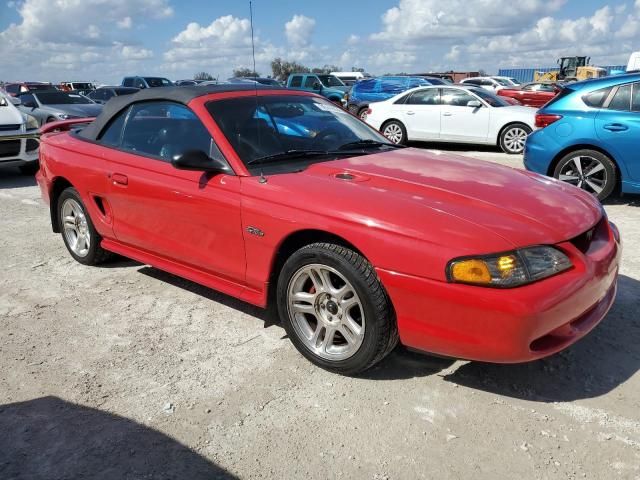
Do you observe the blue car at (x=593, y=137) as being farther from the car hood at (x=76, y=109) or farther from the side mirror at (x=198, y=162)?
the car hood at (x=76, y=109)

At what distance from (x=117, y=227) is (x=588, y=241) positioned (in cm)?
315

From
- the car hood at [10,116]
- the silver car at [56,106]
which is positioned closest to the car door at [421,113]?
the silver car at [56,106]

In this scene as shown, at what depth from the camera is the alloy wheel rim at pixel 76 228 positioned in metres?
4.62

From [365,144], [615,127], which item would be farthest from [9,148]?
[615,127]

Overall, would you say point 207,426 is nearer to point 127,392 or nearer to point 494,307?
point 127,392

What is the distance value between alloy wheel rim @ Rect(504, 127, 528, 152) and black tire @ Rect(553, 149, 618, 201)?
16.0 ft

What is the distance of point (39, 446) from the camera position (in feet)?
8.14

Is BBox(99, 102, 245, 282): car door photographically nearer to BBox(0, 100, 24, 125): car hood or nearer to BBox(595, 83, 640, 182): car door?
BBox(595, 83, 640, 182): car door

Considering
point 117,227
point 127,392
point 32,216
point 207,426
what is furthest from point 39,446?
point 32,216

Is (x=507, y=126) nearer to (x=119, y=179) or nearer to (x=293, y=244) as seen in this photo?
(x=119, y=179)

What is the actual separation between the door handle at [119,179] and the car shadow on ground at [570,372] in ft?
8.22

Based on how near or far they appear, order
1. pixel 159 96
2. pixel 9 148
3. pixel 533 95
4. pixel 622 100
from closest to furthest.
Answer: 1. pixel 159 96
2. pixel 622 100
3. pixel 9 148
4. pixel 533 95

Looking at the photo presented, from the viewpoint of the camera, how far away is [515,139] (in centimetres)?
1144

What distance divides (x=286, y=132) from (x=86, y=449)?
7.21 ft
